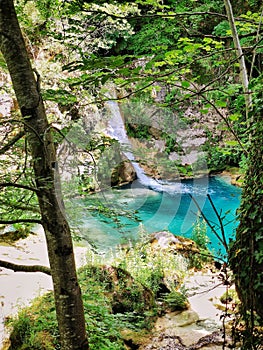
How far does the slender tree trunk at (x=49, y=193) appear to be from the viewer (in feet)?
3.99

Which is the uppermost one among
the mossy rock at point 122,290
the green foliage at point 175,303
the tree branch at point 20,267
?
the tree branch at point 20,267

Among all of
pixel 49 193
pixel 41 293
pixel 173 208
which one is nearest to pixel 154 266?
pixel 41 293

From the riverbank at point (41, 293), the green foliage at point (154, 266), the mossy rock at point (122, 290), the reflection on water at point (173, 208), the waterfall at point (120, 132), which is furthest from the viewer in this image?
the waterfall at point (120, 132)

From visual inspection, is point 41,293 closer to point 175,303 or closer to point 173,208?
point 175,303

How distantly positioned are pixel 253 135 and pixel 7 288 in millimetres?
3096

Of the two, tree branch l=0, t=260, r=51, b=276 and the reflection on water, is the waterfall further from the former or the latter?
tree branch l=0, t=260, r=51, b=276

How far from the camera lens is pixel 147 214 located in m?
7.33

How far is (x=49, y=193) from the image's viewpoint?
4.27 feet

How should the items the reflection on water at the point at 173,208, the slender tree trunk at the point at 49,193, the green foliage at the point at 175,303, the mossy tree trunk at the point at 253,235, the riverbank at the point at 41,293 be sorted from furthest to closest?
1. the reflection on water at the point at 173,208
2. the green foliage at the point at 175,303
3. the riverbank at the point at 41,293
4. the mossy tree trunk at the point at 253,235
5. the slender tree trunk at the point at 49,193

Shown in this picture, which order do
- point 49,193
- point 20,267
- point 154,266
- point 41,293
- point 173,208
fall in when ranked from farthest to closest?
point 173,208
point 154,266
point 41,293
point 20,267
point 49,193

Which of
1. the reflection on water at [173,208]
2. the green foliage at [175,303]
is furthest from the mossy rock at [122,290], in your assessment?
the reflection on water at [173,208]

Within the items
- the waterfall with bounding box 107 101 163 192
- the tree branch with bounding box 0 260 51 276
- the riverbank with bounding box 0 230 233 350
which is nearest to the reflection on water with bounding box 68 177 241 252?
the waterfall with bounding box 107 101 163 192

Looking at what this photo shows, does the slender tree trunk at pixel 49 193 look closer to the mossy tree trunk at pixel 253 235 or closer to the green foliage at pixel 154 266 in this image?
the mossy tree trunk at pixel 253 235

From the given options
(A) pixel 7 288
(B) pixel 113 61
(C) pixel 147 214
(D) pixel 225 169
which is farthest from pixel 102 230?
(D) pixel 225 169
